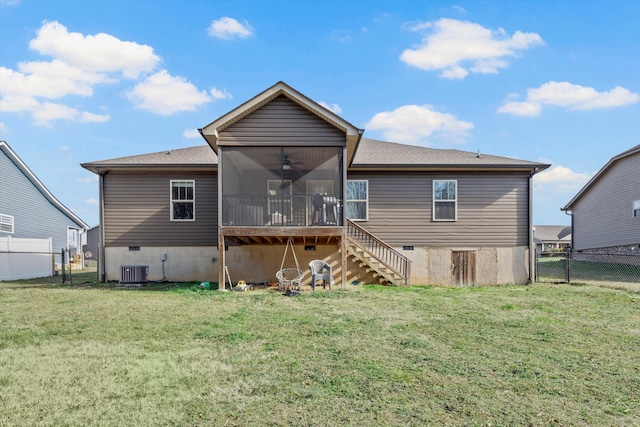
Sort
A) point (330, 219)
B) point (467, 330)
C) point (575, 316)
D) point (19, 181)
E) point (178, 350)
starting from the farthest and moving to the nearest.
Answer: point (19, 181) < point (330, 219) < point (575, 316) < point (467, 330) < point (178, 350)

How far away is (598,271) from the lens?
755 inches

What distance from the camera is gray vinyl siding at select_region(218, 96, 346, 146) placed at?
12.0 meters

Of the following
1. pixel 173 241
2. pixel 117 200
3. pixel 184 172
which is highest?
pixel 184 172

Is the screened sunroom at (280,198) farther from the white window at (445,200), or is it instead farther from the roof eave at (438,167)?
the white window at (445,200)

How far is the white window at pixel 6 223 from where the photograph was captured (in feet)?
61.5

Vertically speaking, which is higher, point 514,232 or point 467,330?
point 514,232

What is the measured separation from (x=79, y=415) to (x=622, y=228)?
25.3 meters

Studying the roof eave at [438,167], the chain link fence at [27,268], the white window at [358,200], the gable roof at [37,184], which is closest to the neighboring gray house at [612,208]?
the roof eave at [438,167]

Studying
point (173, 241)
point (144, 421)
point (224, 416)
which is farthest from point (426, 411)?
point (173, 241)

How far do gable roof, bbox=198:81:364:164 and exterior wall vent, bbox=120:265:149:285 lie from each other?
5.14 meters

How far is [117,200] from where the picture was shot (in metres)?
15.0

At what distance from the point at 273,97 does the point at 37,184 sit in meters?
16.9

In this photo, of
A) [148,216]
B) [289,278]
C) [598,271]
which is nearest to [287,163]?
[289,278]

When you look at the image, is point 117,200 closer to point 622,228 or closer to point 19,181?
point 19,181
